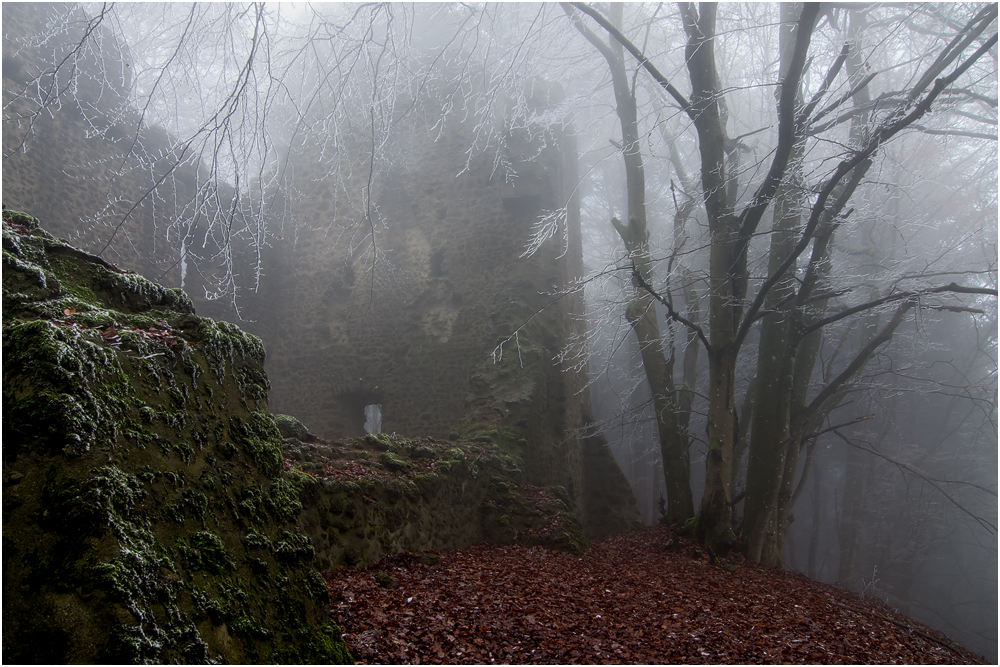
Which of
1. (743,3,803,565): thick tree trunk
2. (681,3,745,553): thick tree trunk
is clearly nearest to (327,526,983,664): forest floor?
(681,3,745,553): thick tree trunk

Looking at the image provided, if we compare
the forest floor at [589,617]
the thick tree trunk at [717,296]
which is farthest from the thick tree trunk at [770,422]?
→ the forest floor at [589,617]

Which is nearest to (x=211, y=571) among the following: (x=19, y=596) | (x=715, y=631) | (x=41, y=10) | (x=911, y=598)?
(x=19, y=596)

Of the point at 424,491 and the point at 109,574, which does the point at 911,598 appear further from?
the point at 109,574

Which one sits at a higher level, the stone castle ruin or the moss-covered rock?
the stone castle ruin

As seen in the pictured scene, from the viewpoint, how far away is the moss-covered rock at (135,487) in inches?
55.9

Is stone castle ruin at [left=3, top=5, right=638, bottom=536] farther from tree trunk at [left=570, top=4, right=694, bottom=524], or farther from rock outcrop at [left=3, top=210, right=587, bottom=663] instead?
rock outcrop at [left=3, top=210, right=587, bottom=663]

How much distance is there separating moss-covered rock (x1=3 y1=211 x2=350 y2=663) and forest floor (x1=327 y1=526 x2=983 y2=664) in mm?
649

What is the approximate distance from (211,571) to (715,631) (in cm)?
303

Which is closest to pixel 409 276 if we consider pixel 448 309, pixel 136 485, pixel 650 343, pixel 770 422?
pixel 448 309

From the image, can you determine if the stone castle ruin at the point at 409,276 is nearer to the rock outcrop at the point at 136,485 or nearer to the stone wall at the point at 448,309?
the stone wall at the point at 448,309

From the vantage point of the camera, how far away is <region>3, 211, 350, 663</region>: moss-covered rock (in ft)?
4.66

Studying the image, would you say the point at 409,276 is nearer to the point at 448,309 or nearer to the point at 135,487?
the point at 448,309

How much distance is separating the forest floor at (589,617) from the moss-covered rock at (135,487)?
649mm

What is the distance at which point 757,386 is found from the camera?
6.37 metres
